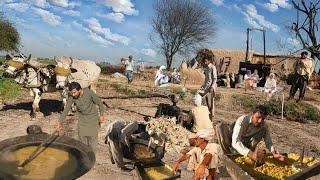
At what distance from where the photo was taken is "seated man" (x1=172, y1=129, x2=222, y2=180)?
606 centimetres

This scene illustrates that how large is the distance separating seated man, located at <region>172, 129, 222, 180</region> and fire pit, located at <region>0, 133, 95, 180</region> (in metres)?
1.79

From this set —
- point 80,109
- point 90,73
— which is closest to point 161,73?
point 90,73

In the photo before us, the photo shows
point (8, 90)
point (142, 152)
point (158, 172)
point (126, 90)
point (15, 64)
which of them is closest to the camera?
point (158, 172)

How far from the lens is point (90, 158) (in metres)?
4.83

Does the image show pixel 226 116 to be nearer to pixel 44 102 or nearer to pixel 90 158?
pixel 44 102

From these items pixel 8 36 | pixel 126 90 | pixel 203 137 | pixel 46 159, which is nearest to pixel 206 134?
pixel 203 137

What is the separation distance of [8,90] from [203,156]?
Result: 16658mm

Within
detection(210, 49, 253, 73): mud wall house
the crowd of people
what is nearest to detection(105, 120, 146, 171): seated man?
the crowd of people

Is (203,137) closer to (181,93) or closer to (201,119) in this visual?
(201,119)

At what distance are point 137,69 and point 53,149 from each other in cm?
3129

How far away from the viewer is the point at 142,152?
7672 millimetres

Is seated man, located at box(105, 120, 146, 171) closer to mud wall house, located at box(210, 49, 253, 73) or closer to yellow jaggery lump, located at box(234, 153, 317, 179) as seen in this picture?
yellow jaggery lump, located at box(234, 153, 317, 179)

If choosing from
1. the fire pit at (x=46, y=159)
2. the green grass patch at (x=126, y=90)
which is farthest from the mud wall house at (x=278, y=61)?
the fire pit at (x=46, y=159)

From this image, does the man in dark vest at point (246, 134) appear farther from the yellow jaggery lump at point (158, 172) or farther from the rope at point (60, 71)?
the rope at point (60, 71)
